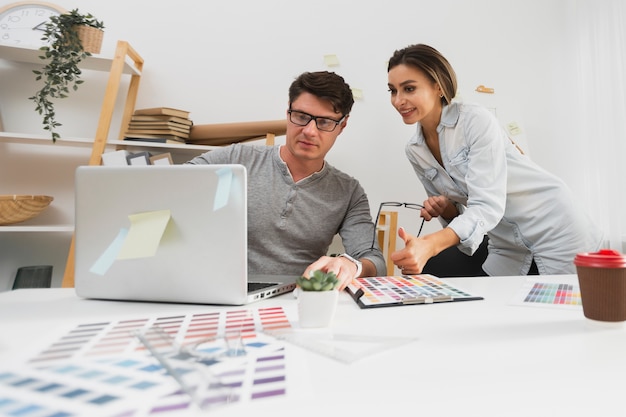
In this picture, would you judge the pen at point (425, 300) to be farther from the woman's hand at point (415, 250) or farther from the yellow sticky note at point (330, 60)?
the yellow sticky note at point (330, 60)

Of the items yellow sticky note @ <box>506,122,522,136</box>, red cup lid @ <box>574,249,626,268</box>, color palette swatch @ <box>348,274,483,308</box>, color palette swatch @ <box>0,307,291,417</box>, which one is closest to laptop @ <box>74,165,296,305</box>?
color palette swatch @ <box>0,307,291,417</box>

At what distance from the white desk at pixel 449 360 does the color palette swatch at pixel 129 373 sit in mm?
30

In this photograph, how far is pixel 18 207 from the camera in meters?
1.83

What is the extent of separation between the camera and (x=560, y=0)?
2750mm

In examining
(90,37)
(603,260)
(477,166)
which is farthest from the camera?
(90,37)

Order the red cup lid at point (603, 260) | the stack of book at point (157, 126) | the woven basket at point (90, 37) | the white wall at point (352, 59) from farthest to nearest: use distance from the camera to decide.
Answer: the white wall at point (352, 59) → the stack of book at point (157, 126) → the woven basket at point (90, 37) → the red cup lid at point (603, 260)

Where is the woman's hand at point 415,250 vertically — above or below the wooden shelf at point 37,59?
below

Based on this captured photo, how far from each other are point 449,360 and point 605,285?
0.31 metres

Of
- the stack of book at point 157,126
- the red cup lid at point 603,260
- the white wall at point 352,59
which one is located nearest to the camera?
the red cup lid at point 603,260

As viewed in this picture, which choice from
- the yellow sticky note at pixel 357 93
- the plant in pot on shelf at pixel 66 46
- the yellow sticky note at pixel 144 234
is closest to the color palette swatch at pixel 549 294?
the yellow sticky note at pixel 144 234

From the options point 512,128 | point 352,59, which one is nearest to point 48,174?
point 352,59

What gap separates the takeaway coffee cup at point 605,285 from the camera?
2.09 ft

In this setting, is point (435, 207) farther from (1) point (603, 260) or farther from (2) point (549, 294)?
(1) point (603, 260)

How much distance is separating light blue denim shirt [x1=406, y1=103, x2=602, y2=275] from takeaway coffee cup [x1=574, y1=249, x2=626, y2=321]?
0.67 meters
